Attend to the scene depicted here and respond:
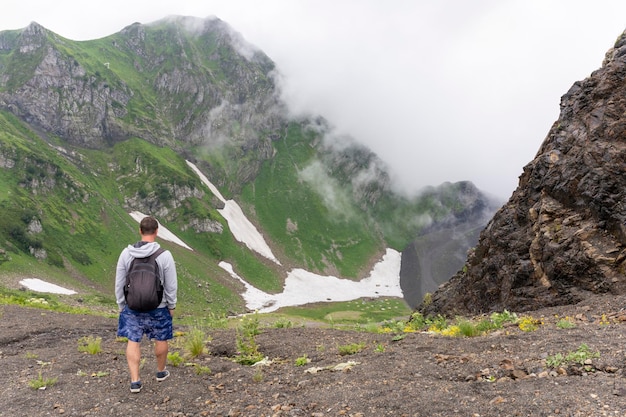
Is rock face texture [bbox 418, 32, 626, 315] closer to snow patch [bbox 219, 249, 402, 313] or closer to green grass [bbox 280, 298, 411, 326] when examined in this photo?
green grass [bbox 280, 298, 411, 326]

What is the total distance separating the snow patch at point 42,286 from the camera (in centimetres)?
7054

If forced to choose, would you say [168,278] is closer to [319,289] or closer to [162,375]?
[162,375]

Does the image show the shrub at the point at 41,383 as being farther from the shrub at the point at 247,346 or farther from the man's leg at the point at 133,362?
the shrub at the point at 247,346

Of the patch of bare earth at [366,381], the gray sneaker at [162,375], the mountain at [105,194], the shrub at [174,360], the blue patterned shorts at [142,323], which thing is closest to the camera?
the patch of bare earth at [366,381]

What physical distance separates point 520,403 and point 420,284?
171 m

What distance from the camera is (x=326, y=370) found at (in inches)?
374

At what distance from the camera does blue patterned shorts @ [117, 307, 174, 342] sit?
8.74 metres

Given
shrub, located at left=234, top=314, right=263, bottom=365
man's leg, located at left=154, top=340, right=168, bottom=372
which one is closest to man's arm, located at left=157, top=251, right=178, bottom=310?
man's leg, located at left=154, top=340, right=168, bottom=372

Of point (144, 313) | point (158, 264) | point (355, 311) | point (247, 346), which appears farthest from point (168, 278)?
point (355, 311)

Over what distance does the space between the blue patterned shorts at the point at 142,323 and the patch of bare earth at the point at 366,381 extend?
1195mm

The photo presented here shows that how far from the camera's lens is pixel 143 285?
27.9 ft

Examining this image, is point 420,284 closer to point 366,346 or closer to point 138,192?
point 138,192

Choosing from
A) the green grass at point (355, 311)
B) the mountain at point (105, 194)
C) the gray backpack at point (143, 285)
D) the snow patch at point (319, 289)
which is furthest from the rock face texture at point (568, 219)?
the snow patch at point (319, 289)

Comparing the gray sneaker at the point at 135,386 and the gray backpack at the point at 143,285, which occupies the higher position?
the gray backpack at the point at 143,285
